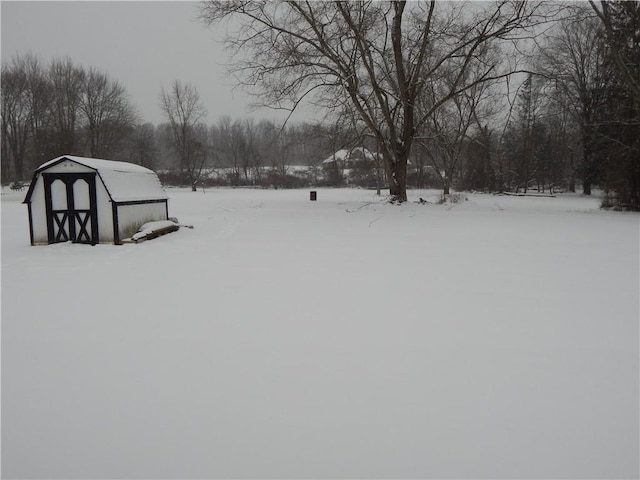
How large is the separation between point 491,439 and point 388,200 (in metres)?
18.1

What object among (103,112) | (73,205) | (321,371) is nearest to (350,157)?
(73,205)

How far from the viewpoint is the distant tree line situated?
17.4m

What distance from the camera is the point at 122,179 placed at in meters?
10.5

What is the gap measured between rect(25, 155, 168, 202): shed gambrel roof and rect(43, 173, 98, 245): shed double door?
306 mm

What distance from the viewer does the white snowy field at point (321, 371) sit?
2342 millimetres

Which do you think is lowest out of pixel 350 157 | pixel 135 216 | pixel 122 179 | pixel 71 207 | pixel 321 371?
pixel 321 371

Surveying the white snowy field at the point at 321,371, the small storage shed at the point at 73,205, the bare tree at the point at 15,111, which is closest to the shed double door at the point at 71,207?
the small storage shed at the point at 73,205

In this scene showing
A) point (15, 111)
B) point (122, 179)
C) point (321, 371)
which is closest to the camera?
point (321, 371)

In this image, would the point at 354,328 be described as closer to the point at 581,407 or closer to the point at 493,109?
the point at 581,407

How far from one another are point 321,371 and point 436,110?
899 inches

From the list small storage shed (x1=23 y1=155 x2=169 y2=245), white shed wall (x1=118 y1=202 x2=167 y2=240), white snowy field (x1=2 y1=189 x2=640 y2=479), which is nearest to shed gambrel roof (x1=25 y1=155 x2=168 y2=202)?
small storage shed (x1=23 y1=155 x2=169 y2=245)

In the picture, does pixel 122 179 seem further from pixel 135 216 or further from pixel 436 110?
pixel 436 110

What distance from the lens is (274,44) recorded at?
17234mm

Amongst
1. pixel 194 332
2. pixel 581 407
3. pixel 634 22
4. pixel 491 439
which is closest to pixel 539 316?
pixel 581 407
